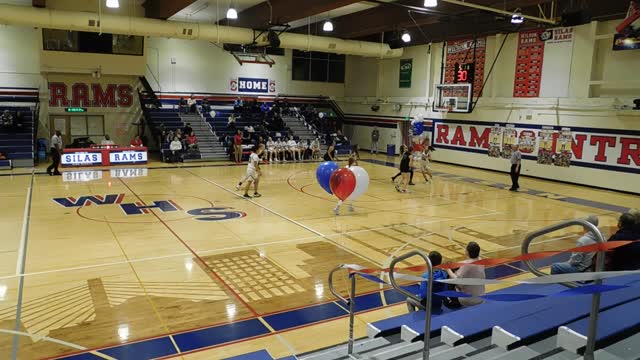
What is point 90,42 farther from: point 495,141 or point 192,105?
point 495,141

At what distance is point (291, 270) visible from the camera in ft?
26.8

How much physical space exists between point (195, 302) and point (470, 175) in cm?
1607

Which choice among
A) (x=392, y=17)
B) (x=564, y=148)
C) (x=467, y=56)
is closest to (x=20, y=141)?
(x=392, y=17)

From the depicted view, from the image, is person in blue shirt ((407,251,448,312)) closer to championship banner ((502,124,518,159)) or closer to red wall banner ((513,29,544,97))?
red wall banner ((513,29,544,97))

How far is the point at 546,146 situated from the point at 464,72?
4.70 metres

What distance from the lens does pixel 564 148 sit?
18.8 m

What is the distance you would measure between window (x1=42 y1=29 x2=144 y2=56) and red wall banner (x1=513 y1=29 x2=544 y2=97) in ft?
55.4

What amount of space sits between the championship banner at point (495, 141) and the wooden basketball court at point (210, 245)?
3898mm

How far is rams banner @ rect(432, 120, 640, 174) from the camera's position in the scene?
16.9 meters

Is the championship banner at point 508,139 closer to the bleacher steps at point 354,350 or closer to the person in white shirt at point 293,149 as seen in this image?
the person in white shirt at point 293,149

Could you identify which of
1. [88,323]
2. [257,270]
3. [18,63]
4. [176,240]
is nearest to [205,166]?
[18,63]

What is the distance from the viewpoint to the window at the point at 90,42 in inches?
851

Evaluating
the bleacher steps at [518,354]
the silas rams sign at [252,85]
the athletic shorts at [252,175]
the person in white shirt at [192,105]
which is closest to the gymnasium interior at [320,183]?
the bleacher steps at [518,354]

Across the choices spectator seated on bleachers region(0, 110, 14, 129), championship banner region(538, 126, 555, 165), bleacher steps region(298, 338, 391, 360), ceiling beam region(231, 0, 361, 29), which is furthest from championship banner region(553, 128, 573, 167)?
spectator seated on bleachers region(0, 110, 14, 129)
